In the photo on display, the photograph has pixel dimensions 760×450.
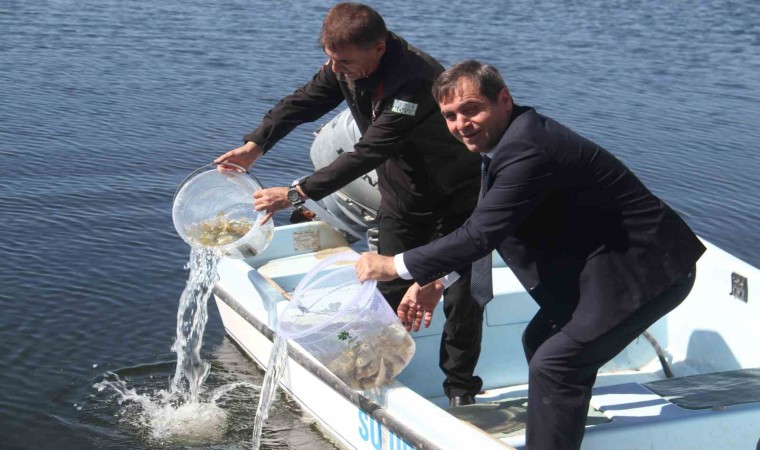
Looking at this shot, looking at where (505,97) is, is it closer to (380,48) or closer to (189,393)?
(380,48)

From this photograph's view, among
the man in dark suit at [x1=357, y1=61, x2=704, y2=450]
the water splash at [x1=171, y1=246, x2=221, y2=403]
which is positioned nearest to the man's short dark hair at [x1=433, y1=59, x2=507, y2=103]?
the man in dark suit at [x1=357, y1=61, x2=704, y2=450]

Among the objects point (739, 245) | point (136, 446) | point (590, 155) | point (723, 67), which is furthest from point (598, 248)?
point (723, 67)

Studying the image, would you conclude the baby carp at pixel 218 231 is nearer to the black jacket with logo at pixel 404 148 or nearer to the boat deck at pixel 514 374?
the boat deck at pixel 514 374

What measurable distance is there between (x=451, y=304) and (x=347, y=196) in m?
1.39

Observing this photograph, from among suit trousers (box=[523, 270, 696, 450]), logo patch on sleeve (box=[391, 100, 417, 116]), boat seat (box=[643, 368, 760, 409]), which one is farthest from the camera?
logo patch on sleeve (box=[391, 100, 417, 116])

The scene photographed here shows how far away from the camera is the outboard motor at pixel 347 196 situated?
213 inches

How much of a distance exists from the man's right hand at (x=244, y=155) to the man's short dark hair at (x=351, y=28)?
2.81ft

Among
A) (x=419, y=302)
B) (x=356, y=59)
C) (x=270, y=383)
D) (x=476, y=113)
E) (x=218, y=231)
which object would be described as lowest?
(x=270, y=383)

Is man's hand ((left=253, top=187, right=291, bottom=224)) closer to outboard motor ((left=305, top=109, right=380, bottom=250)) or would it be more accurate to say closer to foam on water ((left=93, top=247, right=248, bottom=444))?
foam on water ((left=93, top=247, right=248, bottom=444))

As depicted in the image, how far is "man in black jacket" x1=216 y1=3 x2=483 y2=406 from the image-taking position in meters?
3.98

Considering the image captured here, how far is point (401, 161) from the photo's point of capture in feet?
13.8

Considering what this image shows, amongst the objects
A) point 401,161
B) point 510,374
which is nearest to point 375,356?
point 401,161

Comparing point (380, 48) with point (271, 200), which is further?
point (271, 200)

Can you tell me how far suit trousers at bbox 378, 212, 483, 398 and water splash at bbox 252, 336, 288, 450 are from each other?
1.68 feet
